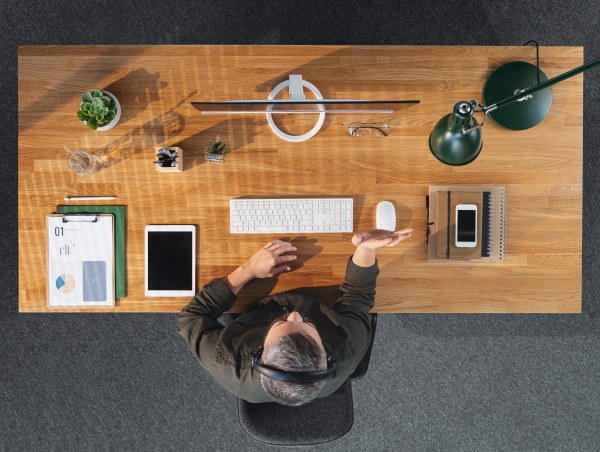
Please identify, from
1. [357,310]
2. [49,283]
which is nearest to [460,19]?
[357,310]

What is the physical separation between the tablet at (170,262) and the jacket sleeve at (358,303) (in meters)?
0.60

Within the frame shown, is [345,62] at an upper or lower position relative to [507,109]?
upper

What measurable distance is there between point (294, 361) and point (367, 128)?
0.90 meters

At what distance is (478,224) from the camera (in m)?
1.35

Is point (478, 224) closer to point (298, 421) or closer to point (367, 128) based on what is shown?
point (367, 128)

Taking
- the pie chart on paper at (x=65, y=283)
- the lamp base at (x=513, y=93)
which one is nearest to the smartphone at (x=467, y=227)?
the lamp base at (x=513, y=93)

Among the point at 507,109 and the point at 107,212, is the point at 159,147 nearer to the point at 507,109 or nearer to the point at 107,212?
the point at 107,212

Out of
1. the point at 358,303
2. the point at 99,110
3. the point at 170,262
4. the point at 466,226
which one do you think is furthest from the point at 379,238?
the point at 99,110

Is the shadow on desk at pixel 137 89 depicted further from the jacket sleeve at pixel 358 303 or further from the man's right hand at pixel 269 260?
the jacket sleeve at pixel 358 303

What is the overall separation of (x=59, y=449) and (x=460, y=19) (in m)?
3.55

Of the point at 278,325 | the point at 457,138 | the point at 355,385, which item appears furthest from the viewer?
the point at 355,385

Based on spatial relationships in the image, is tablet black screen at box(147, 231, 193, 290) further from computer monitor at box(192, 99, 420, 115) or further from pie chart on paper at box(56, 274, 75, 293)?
computer monitor at box(192, 99, 420, 115)

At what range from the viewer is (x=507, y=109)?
1.30 metres

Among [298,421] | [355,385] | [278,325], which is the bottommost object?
[355,385]
